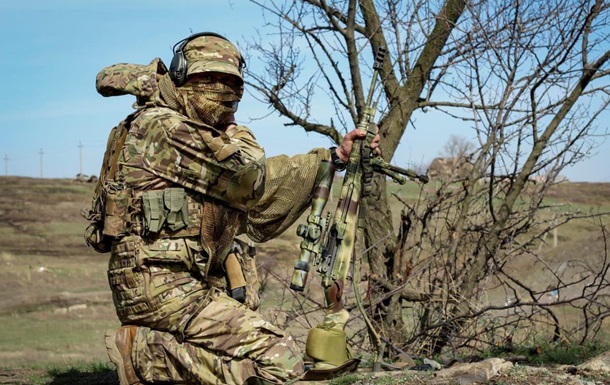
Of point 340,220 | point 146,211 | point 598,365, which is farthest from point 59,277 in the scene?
point 598,365

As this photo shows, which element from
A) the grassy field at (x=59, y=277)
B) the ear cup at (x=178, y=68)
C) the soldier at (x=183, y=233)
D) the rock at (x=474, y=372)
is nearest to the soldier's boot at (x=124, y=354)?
the soldier at (x=183, y=233)

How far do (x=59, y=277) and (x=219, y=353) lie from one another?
1690 cm

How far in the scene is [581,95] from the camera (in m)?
9.83

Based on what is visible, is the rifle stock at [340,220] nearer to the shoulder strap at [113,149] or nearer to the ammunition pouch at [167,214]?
the ammunition pouch at [167,214]

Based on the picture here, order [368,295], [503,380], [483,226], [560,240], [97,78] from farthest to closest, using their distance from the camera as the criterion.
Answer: [560,240]
[483,226]
[368,295]
[97,78]
[503,380]

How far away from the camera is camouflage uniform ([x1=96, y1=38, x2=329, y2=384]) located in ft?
18.9

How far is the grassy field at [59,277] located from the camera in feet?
36.8

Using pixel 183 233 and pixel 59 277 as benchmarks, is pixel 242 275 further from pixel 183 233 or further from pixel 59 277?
pixel 59 277

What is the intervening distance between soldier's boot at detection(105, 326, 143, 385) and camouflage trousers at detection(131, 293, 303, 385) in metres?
0.06

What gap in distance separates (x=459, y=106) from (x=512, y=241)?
1.63m

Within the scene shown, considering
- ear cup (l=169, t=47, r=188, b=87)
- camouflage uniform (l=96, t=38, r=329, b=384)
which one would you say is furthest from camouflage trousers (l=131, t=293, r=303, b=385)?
ear cup (l=169, t=47, r=188, b=87)

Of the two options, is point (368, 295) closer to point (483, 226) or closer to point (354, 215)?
point (483, 226)

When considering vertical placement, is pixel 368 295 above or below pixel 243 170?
below

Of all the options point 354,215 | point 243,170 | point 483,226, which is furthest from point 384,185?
point 243,170
